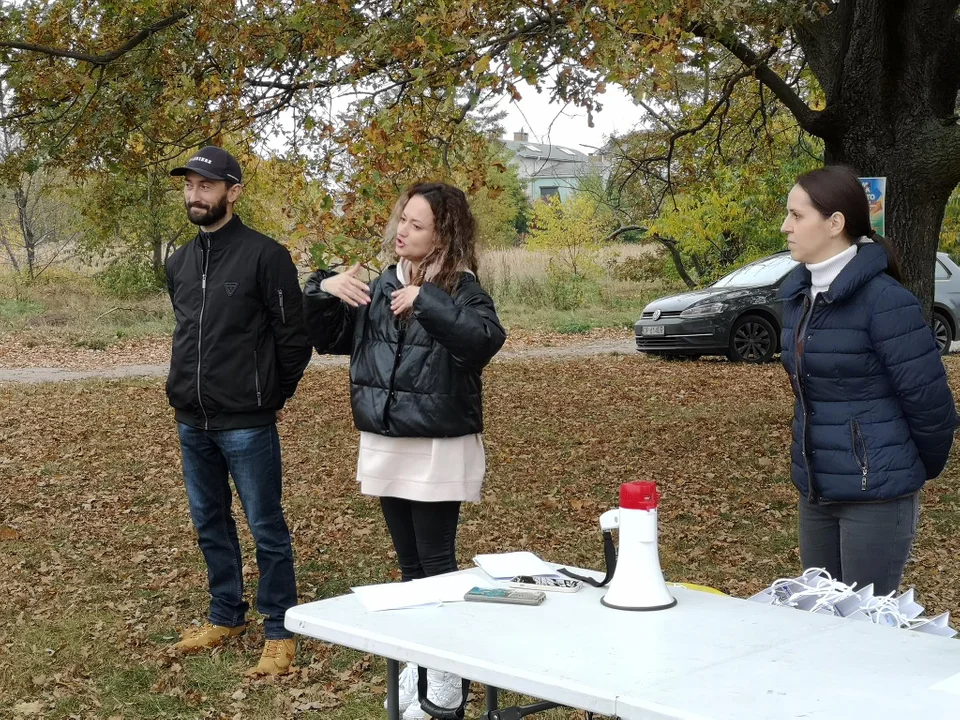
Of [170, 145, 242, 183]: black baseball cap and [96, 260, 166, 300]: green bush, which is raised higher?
[170, 145, 242, 183]: black baseball cap

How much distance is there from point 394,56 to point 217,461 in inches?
138

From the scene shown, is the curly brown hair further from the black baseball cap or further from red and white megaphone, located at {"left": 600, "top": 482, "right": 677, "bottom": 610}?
red and white megaphone, located at {"left": 600, "top": 482, "right": 677, "bottom": 610}

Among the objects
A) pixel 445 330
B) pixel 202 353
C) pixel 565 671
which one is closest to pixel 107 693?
pixel 202 353

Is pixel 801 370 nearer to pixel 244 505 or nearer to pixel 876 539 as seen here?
pixel 876 539

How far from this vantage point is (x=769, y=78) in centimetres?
923

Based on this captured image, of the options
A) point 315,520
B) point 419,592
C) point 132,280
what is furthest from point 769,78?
point 132,280

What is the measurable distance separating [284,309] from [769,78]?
5.92 m

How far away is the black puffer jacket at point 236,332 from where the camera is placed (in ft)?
15.6

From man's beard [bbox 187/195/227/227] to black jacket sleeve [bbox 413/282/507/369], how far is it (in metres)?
1.43

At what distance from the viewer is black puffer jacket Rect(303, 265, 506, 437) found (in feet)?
12.7

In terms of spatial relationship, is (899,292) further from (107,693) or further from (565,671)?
(107,693)

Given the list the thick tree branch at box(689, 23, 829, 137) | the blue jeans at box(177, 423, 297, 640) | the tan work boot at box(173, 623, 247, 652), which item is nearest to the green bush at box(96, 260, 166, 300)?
the thick tree branch at box(689, 23, 829, 137)

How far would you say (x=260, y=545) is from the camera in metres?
4.96

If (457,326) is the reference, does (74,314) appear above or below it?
below
